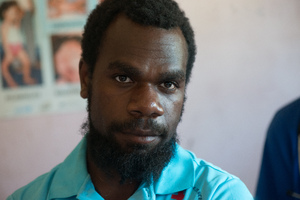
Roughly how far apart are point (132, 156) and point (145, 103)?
166mm

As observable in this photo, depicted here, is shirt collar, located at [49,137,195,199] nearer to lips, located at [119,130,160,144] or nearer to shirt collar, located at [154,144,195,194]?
shirt collar, located at [154,144,195,194]

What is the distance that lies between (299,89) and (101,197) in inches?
62.4

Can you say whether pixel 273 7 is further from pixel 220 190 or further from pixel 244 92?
pixel 220 190

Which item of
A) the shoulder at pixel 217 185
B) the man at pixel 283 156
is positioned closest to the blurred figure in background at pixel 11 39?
the shoulder at pixel 217 185

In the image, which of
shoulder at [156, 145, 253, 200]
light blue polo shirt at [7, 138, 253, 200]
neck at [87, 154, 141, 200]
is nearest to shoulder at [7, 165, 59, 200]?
light blue polo shirt at [7, 138, 253, 200]

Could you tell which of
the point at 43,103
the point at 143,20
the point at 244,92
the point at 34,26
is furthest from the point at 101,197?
the point at 244,92

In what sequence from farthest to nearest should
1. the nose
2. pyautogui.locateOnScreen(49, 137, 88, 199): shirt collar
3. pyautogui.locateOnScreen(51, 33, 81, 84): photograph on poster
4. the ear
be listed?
pyautogui.locateOnScreen(51, 33, 81, 84): photograph on poster → the ear → pyautogui.locateOnScreen(49, 137, 88, 199): shirt collar → the nose

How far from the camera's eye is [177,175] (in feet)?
3.53

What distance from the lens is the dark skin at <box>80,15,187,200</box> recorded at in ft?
3.19

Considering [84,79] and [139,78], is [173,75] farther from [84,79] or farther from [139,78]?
[84,79]

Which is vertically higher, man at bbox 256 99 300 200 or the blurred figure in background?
the blurred figure in background

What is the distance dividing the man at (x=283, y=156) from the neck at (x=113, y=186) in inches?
15.9

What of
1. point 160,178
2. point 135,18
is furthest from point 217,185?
point 135,18

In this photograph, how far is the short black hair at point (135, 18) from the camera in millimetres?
996
